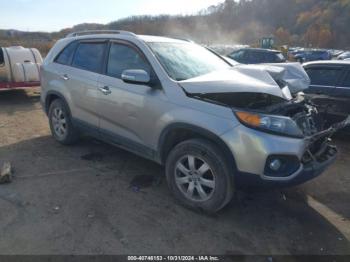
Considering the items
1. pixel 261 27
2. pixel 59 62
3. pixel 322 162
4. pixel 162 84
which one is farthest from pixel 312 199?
pixel 261 27

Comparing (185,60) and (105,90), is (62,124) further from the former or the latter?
(185,60)

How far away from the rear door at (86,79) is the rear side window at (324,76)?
3870 millimetres

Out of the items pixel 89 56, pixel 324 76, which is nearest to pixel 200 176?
pixel 89 56

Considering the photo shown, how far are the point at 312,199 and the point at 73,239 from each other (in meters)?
2.72

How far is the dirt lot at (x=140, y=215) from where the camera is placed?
310 centimetres

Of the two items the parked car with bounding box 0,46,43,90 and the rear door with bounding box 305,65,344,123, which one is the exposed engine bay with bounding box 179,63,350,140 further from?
the parked car with bounding box 0,46,43,90

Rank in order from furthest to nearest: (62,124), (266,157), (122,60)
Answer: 1. (62,124)
2. (122,60)
3. (266,157)

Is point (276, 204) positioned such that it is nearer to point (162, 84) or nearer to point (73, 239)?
point (162, 84)

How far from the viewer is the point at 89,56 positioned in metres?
4.88

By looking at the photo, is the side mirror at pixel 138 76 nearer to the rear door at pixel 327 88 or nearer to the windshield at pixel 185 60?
the windshield at pixel 185 60

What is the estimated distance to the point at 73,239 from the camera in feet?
10.3

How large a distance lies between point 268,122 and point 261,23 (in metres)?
127

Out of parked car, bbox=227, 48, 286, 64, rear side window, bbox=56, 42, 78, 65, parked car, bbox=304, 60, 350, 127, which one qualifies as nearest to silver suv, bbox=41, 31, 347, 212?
rear side window, bbox=56, 42, 78, 65

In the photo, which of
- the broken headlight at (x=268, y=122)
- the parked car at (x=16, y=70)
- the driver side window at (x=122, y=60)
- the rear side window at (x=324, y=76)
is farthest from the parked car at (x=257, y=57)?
the broken headlight at (x=268, y=122)
